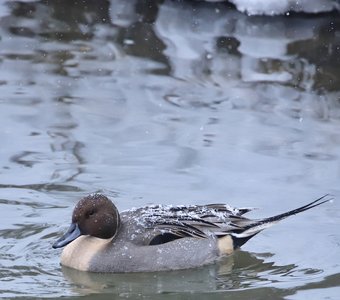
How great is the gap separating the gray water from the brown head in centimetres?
29

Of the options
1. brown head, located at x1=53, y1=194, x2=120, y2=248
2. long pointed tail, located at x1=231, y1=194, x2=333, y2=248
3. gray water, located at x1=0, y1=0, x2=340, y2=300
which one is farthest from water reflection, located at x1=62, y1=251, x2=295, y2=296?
brown head, located at x1=53, y1=194, x2=120, y2=248

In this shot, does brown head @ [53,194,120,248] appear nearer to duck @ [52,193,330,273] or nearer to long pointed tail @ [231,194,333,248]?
duck @ [52,193,330,273]

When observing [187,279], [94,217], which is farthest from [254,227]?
[94,217]

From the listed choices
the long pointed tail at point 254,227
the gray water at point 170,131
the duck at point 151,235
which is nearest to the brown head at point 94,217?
the duck at point 151,235

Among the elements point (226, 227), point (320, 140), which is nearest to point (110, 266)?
point (226, 227)

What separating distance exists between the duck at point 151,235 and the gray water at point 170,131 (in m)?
0.11

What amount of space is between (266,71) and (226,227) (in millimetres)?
3990

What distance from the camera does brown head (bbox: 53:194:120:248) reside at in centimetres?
810

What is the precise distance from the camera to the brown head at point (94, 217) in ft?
26.6

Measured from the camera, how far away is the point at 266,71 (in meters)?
12.0

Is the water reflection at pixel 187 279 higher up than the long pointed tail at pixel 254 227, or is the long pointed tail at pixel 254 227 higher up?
the long pointed tail at pixel 254 227

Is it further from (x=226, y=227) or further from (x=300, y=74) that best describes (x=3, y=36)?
(x=226, y=227)

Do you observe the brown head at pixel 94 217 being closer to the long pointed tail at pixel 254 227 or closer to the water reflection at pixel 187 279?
the water reflection at pixel 187 279

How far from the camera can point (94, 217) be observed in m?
8.15
